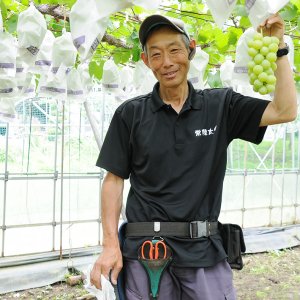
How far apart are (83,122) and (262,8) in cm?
595

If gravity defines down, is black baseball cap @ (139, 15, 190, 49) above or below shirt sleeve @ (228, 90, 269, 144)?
above

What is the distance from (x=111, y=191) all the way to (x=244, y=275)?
4089mm

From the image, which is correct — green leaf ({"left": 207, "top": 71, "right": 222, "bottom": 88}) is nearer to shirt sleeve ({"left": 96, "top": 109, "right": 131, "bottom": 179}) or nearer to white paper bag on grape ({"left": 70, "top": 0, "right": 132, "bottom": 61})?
shirt sleeve ({"left": 96, "top": 109, "right": 131, "bottom": 179})

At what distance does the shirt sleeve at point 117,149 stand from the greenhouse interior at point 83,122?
0.34 meters

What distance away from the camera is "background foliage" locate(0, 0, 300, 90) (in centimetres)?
266

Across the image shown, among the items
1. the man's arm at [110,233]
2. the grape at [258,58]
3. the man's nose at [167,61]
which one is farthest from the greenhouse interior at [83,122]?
the man's arm at [110,233]

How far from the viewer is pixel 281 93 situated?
5.32 ft

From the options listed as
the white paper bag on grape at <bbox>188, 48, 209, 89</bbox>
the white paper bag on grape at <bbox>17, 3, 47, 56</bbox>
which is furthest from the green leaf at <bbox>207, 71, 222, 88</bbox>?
the white paper bag on grape at <bbox>17, 3, 47, 56</bbox>

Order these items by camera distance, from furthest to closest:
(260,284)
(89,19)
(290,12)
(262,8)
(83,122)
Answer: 1. (83,122)
2. (260,284)
3. (290,12)
4. (89,19)
5. (262,8)

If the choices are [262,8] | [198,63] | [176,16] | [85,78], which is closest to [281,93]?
[262,8]

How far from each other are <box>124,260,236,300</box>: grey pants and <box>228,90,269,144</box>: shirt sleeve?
561mm

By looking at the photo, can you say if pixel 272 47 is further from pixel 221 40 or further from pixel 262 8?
pixel 221 40

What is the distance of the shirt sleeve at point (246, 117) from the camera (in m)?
1.78

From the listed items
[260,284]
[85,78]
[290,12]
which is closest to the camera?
[290,12]
